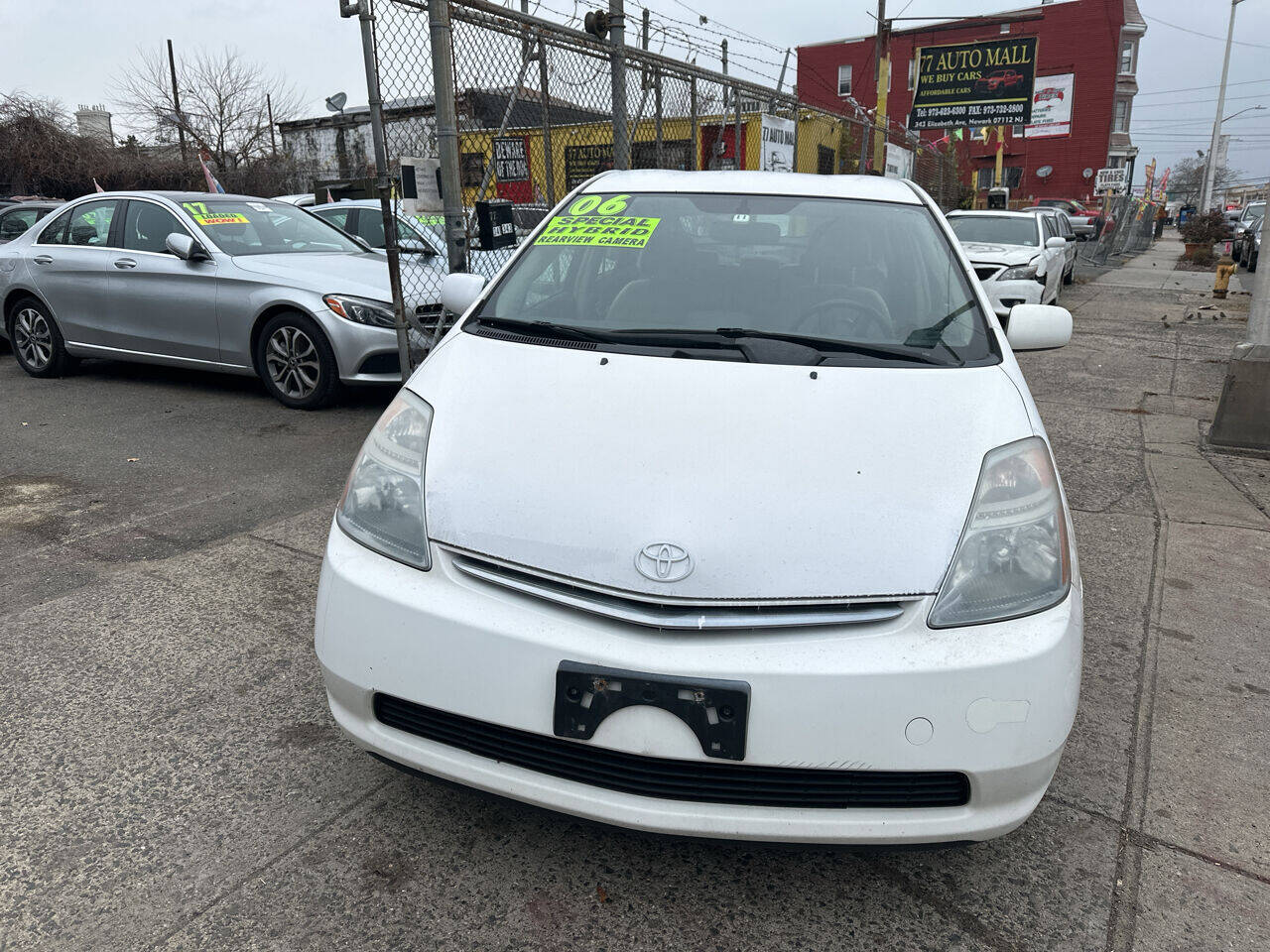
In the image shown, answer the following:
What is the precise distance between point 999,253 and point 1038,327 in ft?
28.6

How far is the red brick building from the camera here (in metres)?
40.2

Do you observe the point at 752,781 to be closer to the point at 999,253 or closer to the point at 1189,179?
the point at 999,253

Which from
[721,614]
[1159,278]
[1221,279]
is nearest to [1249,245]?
[1159,278]

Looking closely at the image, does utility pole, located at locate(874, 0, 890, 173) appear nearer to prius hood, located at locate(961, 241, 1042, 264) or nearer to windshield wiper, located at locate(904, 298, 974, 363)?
prius hood, located at locate(961, 241, 1042, 264)

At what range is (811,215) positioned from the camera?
9.93 feet

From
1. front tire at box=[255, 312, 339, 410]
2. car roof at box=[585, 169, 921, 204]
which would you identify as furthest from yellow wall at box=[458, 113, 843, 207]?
car roof at box=[585, 169, 921, 204]

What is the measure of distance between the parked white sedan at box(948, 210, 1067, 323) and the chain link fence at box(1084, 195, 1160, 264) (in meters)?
12.5

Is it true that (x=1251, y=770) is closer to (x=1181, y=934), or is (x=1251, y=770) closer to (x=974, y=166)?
(x=1181, y=934)

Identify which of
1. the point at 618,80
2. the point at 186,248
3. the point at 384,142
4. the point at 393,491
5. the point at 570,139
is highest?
the point at 618,80

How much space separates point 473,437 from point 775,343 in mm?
893

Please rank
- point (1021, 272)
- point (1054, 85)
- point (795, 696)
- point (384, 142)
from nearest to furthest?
point (795, 696) < point (384, 142) < point (1021, 272) < point (1054, 85)

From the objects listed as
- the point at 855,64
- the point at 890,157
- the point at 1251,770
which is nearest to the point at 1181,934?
the point at 1251,770

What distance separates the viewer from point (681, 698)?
1689mm

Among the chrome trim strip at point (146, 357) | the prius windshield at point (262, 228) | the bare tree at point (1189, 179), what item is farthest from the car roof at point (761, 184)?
the bare tree at point (1189, 179)
